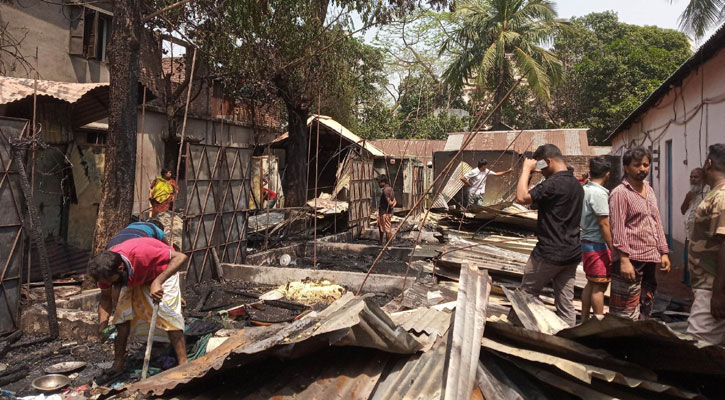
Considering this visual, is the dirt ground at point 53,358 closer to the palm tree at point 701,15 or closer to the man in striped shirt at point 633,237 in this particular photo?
the man in striped shirt at point 633,237

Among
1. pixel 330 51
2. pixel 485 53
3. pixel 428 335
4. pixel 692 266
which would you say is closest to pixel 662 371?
pixel 692 266

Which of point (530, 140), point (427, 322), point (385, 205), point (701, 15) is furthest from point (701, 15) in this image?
point (427, 322)

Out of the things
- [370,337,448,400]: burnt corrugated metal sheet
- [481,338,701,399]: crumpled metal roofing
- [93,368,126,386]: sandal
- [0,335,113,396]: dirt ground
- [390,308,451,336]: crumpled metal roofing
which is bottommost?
[0,335,113,396]: dirt ground

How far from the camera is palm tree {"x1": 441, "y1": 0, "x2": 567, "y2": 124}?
2036 cm

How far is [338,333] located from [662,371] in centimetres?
171

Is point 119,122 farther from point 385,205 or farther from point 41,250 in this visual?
point 385,205

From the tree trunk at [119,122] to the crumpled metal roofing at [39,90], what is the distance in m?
1.50

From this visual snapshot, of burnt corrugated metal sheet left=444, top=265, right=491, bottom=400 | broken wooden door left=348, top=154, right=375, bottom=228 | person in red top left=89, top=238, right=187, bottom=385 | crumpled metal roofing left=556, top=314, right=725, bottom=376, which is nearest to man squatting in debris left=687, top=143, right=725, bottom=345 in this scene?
crumpled metal roofing left=556, top=314, right=725, bottom=376

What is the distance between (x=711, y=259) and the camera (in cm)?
311

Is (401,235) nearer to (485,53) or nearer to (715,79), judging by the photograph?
(715,79)

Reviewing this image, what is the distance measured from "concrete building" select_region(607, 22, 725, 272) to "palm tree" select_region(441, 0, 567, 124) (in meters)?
8.52

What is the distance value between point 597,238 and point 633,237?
0.36 meters

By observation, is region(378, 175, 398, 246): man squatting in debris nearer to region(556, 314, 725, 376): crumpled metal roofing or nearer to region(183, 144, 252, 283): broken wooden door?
region(183, 144, 252, 283): broken wooden door

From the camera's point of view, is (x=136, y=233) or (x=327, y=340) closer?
(x=327, y=340)
